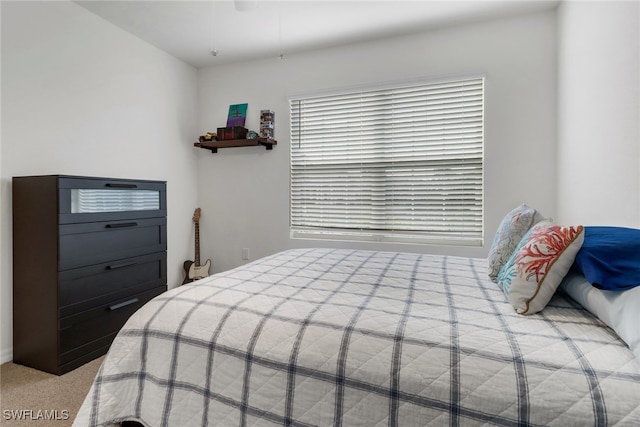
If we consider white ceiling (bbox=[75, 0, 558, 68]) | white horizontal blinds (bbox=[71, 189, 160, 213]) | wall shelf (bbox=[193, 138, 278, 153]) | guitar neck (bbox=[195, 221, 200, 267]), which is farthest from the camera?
guitar neck (bbox=[195, 221, 200, 267])

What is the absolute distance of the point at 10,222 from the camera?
2.05 metres

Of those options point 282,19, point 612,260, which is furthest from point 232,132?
point 612,260

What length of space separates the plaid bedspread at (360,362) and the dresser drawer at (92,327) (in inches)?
44.0

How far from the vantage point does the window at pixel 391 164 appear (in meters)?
2.77

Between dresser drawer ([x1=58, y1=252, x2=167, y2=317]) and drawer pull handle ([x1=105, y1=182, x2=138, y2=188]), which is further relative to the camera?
drawer pull handle ([x1=105, y1=182, x2=138, y2=188])

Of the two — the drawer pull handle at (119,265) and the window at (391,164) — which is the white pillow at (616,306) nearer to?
the window at (391,164)

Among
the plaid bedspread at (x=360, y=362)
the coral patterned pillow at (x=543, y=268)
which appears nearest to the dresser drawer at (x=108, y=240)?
the plaid bedspread at (x=360, y=362)

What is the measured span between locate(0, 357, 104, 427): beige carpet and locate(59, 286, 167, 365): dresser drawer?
4.6 inches

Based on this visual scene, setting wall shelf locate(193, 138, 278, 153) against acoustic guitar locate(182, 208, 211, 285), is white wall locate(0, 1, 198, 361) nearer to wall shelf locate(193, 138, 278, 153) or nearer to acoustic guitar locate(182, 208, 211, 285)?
acoustic guitar locate(182, 208, 211, 285)

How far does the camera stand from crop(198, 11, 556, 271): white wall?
2.56 metres

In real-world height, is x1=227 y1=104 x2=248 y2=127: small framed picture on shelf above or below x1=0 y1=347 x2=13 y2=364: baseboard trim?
above

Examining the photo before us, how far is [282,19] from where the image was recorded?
8.59 ft

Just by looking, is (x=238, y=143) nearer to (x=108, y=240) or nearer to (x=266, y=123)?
(x=266, y=123)

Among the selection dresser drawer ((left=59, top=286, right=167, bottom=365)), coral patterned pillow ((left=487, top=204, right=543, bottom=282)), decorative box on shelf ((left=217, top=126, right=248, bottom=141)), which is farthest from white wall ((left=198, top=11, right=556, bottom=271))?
dresser drawer ((left=59, top=286, right=167, bottom=365))
